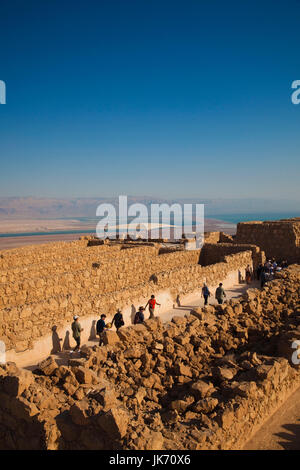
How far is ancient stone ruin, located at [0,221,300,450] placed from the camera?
382cm

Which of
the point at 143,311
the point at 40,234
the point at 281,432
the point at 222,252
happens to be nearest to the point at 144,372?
the point at 281,432

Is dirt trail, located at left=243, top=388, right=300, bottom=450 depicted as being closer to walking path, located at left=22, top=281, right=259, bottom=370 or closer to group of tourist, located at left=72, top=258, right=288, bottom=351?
group of tourist, located at left=72, top=258, right=288, bottom=351

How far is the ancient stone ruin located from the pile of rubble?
15mm

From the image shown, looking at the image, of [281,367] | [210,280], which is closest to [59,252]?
[210,280]

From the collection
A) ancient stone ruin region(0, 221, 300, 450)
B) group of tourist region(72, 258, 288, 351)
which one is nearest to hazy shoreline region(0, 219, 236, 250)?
group of tourist region(72, 258, 288, 351)

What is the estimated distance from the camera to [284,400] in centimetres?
540

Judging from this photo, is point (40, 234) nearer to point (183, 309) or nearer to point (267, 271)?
point (267, 271)

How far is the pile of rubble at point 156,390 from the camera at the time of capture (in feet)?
12.3

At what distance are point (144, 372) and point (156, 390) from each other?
15.5 inches

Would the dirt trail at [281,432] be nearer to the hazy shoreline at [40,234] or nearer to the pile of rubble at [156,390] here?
the pile of rubble at [156,390]

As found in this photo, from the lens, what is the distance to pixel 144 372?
5.66 meters

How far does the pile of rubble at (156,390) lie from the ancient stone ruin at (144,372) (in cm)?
2
